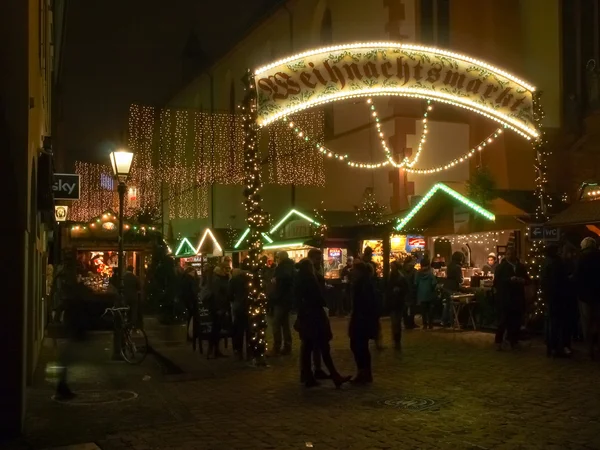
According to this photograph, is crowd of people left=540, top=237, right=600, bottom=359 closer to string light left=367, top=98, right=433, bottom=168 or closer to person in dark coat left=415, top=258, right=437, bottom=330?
person in dark coat left=415, top=258, right=437, bottom=330

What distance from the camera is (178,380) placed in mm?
11352

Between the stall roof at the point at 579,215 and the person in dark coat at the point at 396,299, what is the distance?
→ 3860mm

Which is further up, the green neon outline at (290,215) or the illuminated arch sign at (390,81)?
the illuminated arch sign at (390,81)

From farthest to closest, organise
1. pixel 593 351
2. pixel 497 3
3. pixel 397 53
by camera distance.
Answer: pixel 497 3 < pixel 397 53 < pixel 593 351

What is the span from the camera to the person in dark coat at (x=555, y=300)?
12.4 m

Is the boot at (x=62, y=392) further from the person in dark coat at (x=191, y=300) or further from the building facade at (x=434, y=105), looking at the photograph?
the building facade at (x=434, y=105)

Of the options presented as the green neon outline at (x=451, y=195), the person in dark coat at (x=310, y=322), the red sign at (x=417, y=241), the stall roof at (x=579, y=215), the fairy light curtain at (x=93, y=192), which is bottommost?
the person in dark coat at (x=310, y=322)

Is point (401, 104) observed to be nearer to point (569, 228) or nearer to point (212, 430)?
point (569, 228)

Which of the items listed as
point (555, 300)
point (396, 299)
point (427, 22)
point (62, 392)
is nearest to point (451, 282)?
point (396, 299)

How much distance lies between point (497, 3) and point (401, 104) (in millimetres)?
4871

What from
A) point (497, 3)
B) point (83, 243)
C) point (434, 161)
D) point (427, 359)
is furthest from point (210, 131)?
point (427, 359)

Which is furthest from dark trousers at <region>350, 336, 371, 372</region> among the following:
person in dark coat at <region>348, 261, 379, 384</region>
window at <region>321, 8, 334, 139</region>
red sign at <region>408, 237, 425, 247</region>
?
window at <region>321, 8, 334, 139</region>

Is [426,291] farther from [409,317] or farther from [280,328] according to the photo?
[280,328]

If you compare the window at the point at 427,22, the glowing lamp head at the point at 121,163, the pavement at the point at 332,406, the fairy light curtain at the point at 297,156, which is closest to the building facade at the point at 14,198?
the pavement at the point at 332,406
